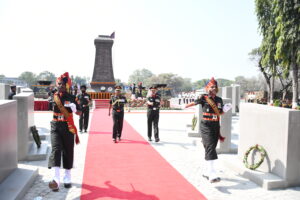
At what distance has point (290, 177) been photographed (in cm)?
504

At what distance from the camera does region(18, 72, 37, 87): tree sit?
126875 millimetres

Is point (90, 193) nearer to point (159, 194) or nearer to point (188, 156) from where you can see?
point (159, 194)

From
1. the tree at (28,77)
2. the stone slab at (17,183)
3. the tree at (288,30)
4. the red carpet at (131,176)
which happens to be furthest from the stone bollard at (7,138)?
the tree at (28,77)

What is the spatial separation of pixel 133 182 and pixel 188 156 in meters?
2.59

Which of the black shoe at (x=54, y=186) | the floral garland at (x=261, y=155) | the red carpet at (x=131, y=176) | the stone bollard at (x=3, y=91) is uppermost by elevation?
the stone bollard at (x=3, y=91)

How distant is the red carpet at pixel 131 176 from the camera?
15.3 ft

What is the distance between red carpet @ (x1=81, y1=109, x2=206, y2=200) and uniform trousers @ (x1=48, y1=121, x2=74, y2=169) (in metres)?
0.64

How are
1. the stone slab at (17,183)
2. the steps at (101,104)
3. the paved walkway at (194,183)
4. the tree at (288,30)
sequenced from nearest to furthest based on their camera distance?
the stone slab at (17,183) → the paved walkway at (194,183) → the tree at (288,30) → the steps at (101,104)

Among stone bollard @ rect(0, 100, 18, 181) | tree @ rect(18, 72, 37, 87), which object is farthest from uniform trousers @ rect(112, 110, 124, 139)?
tree @ rect(18, 72, 37, 87)

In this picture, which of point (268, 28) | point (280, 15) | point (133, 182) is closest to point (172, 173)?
point (133, 182)

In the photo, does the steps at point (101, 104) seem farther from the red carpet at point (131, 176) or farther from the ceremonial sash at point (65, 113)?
the ceremonial sash at point (65, 113)

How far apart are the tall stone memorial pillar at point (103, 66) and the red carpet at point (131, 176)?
23147mm

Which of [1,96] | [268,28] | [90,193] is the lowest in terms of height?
[90,193]

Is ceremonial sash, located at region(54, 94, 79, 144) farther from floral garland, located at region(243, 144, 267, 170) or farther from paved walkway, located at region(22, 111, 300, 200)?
floral garland, located at region(243, 144, 267, 170)
